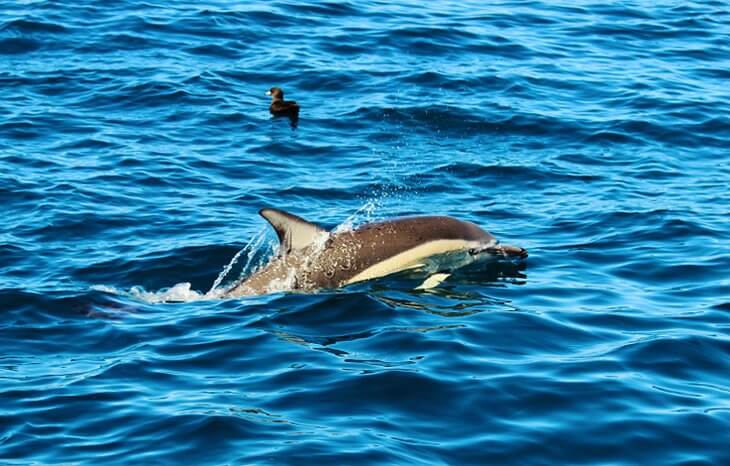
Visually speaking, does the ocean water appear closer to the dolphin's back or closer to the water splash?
the water splash

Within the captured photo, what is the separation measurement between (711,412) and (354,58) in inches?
593

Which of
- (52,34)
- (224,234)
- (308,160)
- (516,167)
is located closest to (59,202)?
(224,234)

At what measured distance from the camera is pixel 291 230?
12.6 metres

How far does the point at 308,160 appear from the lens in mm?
19141

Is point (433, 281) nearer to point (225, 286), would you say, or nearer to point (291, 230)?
point (291, 230)

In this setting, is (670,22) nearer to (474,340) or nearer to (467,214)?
(467,214)

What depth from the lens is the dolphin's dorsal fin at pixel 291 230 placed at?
12.5 meters

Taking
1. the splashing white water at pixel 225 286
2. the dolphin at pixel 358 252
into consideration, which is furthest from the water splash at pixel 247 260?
the dolphin at pixel 358 252

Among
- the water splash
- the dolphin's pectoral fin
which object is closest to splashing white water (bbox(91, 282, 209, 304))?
the water splash

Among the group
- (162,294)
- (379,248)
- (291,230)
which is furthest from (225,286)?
(379,248)

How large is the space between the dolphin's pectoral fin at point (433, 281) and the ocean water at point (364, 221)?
0.43ft

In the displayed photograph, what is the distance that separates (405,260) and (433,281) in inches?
15.5

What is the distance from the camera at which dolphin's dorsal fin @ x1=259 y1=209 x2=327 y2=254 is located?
1249cm

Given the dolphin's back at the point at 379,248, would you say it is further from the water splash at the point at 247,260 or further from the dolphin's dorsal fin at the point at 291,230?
the water splash at the point at 247,260
